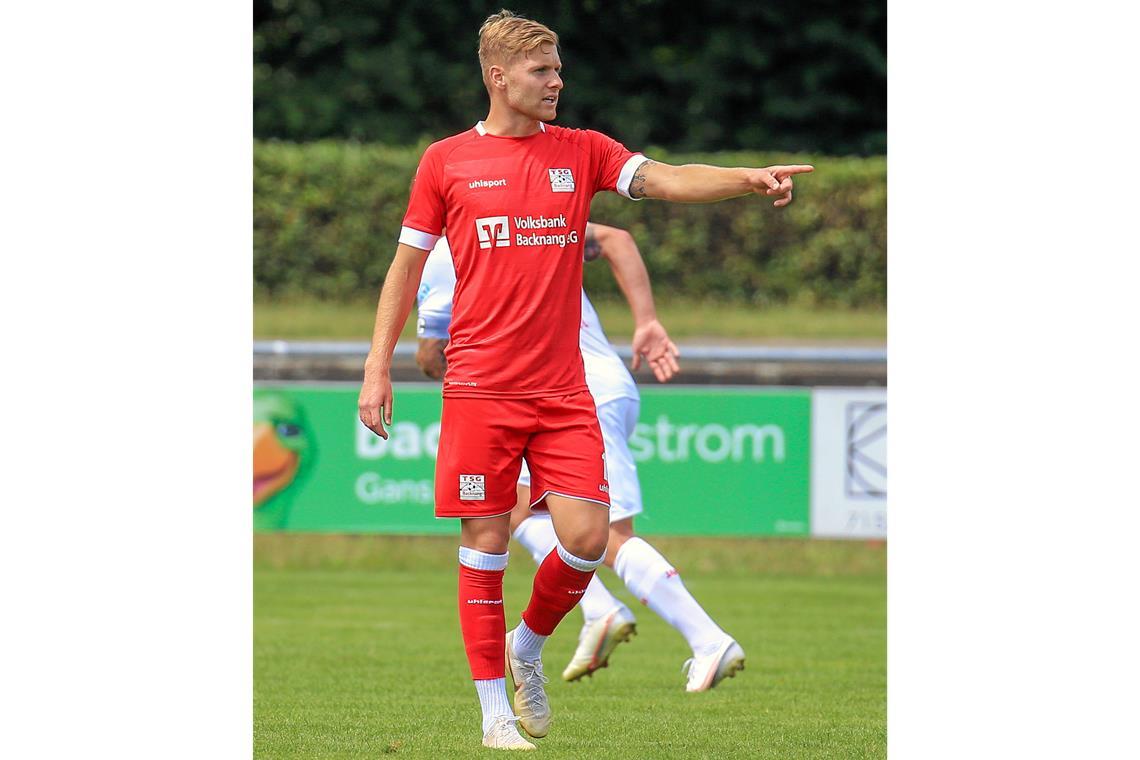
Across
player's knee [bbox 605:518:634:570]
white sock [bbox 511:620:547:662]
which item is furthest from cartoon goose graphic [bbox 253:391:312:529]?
white sock [bbox 511:620:547:662]

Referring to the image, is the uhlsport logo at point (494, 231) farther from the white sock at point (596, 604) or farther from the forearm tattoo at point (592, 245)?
the white sock at point (596, 604)

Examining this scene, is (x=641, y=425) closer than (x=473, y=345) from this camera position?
No

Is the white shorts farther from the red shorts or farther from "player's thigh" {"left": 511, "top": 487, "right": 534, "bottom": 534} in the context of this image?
the red shorts

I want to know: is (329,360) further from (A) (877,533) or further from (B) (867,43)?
(B) (867,43)

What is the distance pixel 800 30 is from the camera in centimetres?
2173

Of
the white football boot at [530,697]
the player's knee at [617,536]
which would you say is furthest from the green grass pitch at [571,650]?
the player's knee at [617,536]

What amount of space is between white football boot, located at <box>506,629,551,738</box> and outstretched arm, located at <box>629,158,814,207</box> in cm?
162

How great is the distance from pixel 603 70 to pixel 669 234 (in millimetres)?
4386

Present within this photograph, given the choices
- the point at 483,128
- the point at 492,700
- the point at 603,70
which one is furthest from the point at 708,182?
the point at 603,70

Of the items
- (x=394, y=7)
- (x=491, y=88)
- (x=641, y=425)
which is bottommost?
(x=641, y=425)

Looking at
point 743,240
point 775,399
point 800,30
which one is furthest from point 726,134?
point 775,399

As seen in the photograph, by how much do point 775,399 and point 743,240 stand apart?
289 inches

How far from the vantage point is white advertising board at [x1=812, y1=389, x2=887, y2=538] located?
12.2 metres

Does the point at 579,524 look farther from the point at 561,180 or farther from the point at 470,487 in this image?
the point at 561,180
